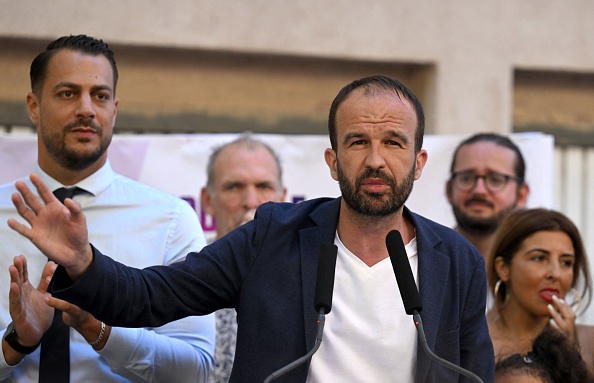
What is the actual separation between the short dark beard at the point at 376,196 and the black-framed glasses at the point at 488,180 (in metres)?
2.52

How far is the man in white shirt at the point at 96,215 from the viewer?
12.2ft

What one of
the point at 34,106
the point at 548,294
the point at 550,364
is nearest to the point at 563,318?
the point at 548,294

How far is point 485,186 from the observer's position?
18.0ft

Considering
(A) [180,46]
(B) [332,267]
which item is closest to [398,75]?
(A) [180,46]

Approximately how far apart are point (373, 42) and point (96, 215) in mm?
4120

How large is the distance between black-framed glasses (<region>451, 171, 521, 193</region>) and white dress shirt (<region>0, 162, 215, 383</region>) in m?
1.93

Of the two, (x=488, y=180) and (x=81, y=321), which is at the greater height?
(x=488, y=180)

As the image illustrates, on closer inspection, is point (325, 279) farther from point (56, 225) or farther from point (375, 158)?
point (56, 225)

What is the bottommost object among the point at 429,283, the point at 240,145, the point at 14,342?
the point at 14,342

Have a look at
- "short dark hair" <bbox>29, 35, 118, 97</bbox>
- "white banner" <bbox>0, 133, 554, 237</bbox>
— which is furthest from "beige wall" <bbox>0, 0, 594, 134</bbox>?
→ "short dark hair" <bbox>29, 35, 118, 97</bbox>

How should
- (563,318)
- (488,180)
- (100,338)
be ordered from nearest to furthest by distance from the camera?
(100,338) → (563,318) → (488,180)

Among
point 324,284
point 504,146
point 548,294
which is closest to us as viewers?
point 324,284

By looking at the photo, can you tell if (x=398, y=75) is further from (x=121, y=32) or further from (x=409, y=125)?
(x=409, y=125)

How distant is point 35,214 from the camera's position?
9.09 feet
